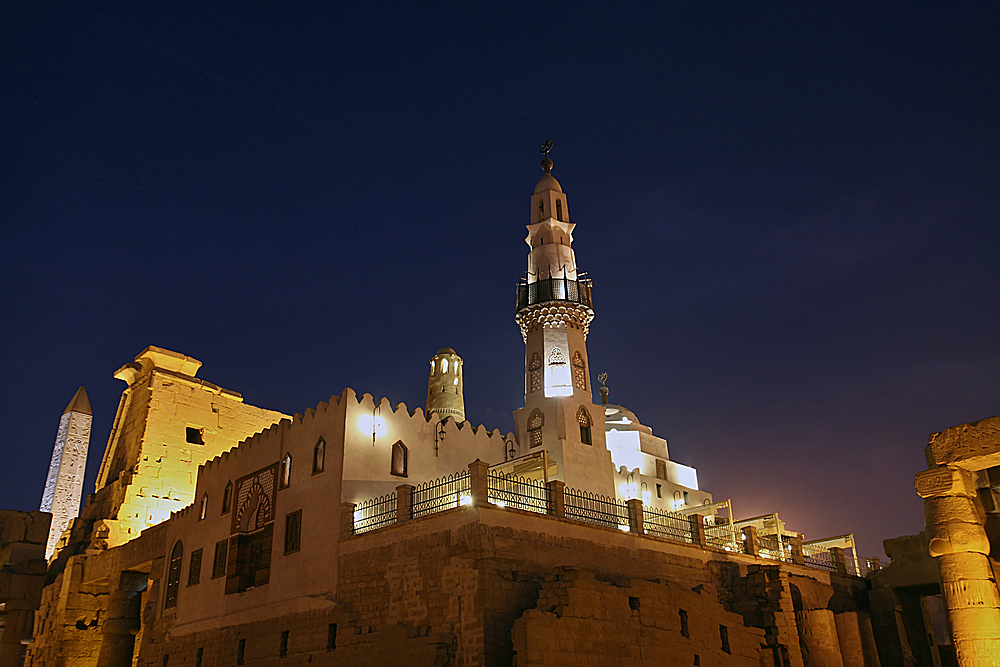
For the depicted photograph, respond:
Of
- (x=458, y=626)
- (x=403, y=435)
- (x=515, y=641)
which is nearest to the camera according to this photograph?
(x=515, y=641)

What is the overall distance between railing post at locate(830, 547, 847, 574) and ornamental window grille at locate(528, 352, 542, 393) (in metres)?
9.59

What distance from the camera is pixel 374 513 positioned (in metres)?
18.4

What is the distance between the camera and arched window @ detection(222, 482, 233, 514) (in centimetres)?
2214

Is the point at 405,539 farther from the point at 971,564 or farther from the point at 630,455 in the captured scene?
the point at 630,455

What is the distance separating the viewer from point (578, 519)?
17453mm

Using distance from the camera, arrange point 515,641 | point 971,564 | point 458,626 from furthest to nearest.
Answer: point 458,626 → point 515,641 → point 971,564

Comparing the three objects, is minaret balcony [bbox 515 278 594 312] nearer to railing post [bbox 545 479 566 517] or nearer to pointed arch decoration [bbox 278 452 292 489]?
pointed arch decoration [bbox 278 452 292 489]

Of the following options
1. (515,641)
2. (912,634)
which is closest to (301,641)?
(515,641)

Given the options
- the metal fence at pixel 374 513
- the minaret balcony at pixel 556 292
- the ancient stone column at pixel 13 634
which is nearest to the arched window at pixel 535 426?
the minaret balcony at pixel 556 292

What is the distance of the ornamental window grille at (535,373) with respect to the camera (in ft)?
84.2

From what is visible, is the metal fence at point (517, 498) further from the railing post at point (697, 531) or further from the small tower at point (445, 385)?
the small tower at point (445, 385)

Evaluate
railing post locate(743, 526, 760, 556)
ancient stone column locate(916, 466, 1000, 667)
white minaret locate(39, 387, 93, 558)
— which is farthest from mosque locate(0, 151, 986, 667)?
ancient stone column locate(916, 466, 1000, 667)

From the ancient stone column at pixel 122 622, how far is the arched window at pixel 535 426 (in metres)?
13.4

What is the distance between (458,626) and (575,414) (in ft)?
35.6
